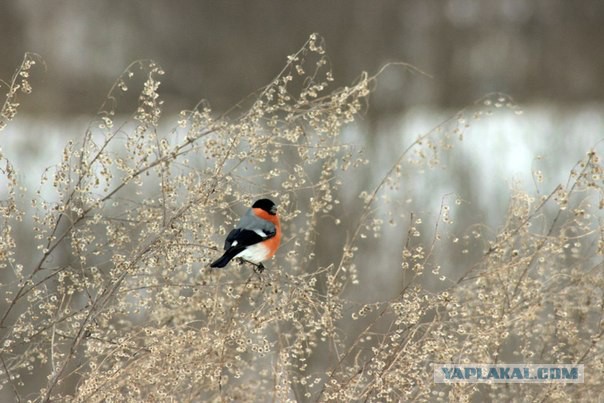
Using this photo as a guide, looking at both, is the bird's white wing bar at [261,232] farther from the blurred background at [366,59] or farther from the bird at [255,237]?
the blurred background at [366,59]

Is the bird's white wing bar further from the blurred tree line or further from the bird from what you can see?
the blurred tree line

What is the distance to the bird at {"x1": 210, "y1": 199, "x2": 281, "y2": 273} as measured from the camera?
192 cm

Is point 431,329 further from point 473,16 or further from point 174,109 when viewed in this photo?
point 473,16

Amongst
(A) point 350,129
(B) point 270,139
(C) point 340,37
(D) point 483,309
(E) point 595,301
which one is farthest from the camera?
(C) point 340,37

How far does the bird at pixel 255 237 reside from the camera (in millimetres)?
1919

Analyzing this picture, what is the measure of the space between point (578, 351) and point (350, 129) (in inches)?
102

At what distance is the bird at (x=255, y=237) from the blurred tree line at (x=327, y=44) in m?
3.09

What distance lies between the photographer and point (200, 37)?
5375 millimetres

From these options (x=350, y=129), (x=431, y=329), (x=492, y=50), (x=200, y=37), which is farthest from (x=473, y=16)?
(x=431, y=329)
